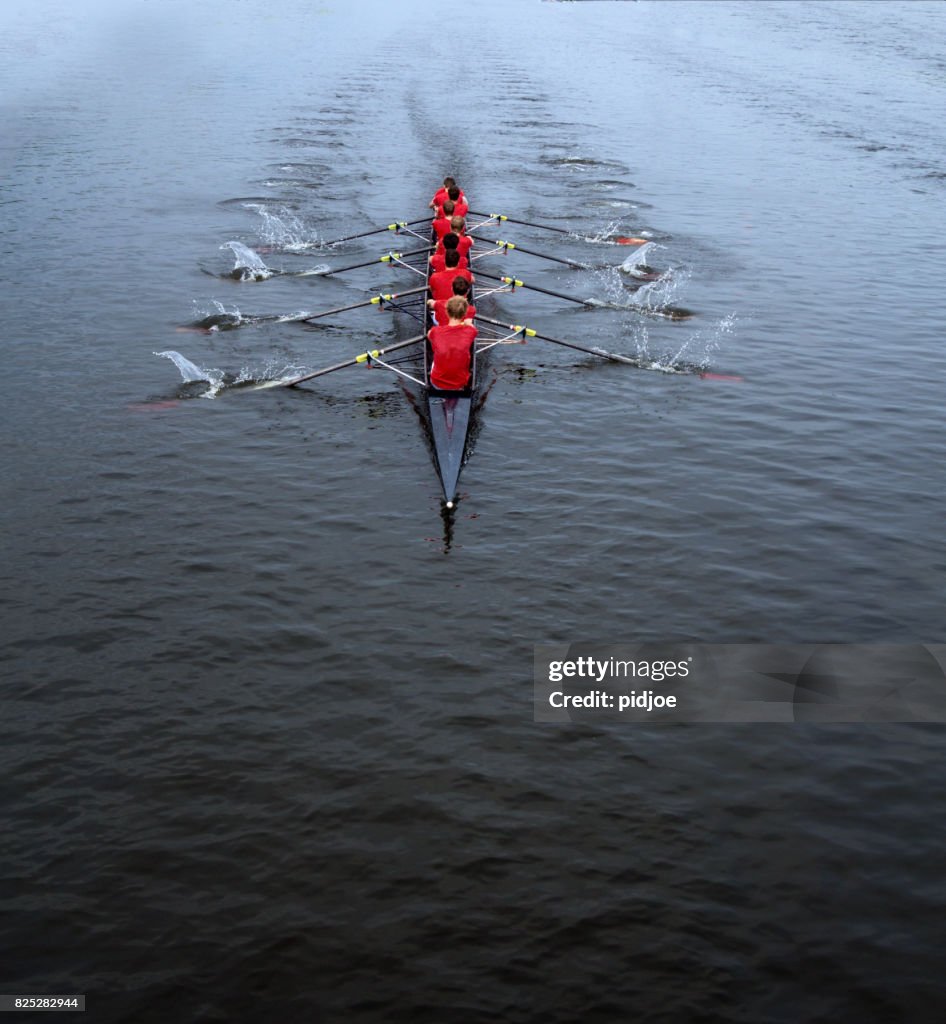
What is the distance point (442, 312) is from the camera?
71.4ft

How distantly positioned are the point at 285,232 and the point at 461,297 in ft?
59.4

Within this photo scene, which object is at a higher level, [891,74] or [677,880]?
[891,74]

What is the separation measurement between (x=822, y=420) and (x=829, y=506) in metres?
4.10

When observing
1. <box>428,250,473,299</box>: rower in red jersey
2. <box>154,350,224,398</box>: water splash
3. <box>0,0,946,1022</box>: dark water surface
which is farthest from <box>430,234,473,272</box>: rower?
<box>154,350,224,398</box>: water splash

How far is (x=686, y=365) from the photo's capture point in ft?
82.2

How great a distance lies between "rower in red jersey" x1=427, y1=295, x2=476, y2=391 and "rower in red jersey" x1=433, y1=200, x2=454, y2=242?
6.94m

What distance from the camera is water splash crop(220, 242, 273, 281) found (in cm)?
3055

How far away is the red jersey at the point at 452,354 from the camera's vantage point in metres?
19.6

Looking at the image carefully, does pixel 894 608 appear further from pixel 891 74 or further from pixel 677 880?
pixel 891 74

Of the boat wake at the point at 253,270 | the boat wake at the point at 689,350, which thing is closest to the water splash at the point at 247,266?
the boat wake at the point at 253,270

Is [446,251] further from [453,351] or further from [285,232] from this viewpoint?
[285,232]

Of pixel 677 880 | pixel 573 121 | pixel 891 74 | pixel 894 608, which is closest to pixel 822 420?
pixel 894 608

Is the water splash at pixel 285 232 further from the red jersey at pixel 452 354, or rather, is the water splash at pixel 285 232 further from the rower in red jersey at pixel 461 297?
the red jersey at pixel 452 354

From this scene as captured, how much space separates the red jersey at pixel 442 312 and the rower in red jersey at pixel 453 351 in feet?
2.18
